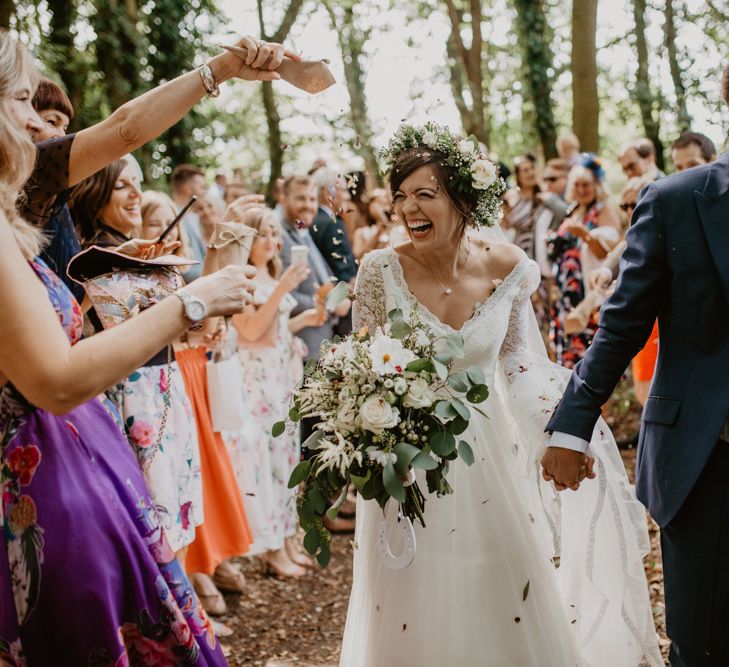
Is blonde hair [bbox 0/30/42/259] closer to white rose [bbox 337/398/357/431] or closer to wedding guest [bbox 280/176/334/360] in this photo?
white rose [bbox 337/398/357/431]

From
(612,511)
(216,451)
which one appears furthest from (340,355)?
(216,451)

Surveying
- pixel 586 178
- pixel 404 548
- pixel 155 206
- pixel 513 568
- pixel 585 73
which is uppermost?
pixel 585 73

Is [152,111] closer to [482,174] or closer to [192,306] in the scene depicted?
[192,306]

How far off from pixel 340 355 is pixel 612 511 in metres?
1.45

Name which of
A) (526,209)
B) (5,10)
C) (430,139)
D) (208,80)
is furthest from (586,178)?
(5,10)

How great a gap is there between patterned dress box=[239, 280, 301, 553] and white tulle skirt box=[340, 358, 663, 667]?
7.29ft

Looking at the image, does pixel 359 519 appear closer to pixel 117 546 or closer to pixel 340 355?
pixel 340 355

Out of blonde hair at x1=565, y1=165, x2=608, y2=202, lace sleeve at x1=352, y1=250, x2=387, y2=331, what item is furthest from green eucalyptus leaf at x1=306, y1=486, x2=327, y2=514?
blonde hair at x1=565, y1=165, x2=608, y2=202

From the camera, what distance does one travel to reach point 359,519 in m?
3.34

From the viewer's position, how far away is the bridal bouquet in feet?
8.20

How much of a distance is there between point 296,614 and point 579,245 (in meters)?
4.49

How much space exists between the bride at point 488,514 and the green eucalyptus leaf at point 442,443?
55 centimetres

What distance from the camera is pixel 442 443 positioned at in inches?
100

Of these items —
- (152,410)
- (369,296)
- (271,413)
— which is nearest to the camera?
(369,296)
